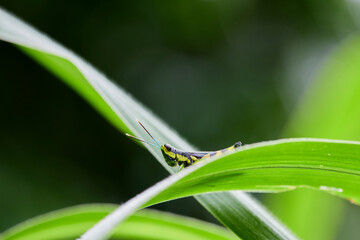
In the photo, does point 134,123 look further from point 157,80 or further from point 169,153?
point 157,80

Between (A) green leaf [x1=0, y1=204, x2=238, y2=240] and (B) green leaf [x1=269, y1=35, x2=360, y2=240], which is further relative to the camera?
(B) green leaf [x1=269, y1=35, x2=360, y2=240]

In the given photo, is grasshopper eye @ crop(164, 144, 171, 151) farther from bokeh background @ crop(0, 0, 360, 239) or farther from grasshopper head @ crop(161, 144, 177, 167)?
bokeh background @ crop(0, 0, 360, 239)

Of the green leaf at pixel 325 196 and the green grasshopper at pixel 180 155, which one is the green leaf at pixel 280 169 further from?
the green leaf at pixel 325 196

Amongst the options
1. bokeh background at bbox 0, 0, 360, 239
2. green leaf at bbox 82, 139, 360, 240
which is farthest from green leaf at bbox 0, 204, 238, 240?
bokeh background at bbox 0, 0, 360, 239

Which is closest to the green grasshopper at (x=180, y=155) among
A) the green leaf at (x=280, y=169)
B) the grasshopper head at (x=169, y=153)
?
the grasshopper head at (x=169, y=153)

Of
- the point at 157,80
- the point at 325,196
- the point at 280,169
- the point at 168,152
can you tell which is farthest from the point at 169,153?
the point at 157,80
